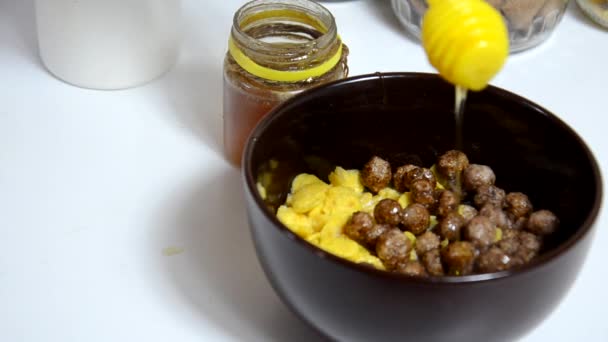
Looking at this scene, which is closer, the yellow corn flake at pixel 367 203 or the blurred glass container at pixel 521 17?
the yellow corn flake at pixel 367 203

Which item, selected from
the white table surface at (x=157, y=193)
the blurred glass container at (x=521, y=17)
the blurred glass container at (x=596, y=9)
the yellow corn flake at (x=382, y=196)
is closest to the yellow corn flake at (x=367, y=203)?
the yellow corn flake at (x=382, y=196)

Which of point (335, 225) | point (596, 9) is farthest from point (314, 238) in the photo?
point (596, 9)

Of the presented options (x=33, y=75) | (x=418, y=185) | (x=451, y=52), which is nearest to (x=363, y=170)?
(x=418, y=185)

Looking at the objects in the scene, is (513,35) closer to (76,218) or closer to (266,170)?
(266,170)

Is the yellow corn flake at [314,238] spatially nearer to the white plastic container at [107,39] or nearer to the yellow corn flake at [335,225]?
the yellow corn flake at [335,225]

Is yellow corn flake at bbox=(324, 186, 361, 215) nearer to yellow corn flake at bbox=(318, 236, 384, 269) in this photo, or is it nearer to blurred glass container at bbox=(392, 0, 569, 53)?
yellow corn flake at bbox=(318, 236, 384, 269)

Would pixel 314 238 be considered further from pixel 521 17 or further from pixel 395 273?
pixel 521 17
